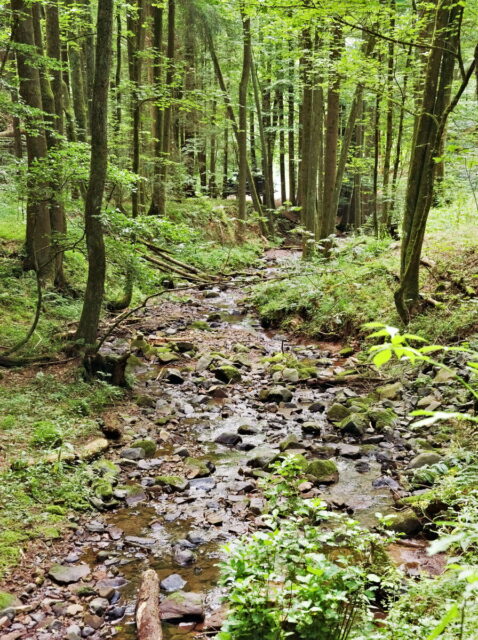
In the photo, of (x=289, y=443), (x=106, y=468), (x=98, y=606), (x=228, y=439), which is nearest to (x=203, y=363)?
(x=228, y=439)

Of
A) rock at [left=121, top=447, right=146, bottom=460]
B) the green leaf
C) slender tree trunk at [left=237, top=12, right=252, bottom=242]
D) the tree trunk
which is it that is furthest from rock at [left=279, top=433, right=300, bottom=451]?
slender tree trunk at [left=237, top=12, right=252, bottom=242]

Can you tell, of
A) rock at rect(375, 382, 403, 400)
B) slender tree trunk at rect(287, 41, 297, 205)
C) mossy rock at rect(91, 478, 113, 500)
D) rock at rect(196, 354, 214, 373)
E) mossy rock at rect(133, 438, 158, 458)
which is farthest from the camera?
slender tree trunk at rect(287, 41, 297, 205)

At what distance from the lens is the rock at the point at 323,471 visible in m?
6.00

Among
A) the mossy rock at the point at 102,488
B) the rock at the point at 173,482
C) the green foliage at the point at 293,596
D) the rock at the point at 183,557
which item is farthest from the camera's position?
the rock at the point at 173,482

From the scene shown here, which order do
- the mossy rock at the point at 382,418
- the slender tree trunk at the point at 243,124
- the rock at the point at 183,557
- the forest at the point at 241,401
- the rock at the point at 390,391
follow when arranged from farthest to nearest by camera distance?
the slender tree trunk at the point at 243,124 < the rock at the point at 390,391 < the mossy rock at the point at 382,418 < the rock at the point at 183,557 < the forest at the point at 241,401

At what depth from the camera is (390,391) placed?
8.35m

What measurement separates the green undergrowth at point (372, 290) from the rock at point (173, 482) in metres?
4.40

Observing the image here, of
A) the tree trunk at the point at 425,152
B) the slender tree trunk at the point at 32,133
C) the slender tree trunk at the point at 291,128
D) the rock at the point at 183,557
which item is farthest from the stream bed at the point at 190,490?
the slender tree trunk at the point at 291,128

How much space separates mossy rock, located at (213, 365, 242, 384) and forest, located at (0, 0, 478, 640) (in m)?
0.05

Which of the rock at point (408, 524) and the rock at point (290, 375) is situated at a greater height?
the rock at point (408, 524)

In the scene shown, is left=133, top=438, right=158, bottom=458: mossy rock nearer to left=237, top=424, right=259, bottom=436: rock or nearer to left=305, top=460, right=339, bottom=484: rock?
left=237, top=424, right=259, bottom=436: rock

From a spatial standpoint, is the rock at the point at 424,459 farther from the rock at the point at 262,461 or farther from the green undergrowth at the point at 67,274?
the green undergrowth at the point at 67,274

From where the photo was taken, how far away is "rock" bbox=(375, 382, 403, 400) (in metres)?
8.25

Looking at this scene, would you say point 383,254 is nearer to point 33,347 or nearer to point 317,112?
point 317,112
